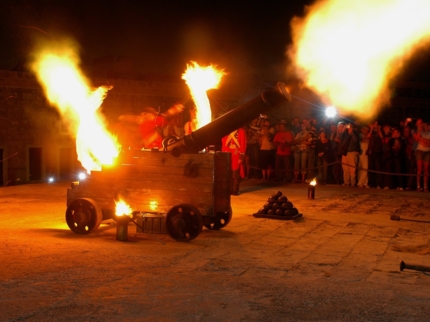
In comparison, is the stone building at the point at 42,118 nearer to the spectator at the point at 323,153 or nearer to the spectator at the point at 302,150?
the spectator at the point at 302,150

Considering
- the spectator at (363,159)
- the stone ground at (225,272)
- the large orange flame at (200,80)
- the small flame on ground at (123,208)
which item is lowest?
the stone ground at (225,272)

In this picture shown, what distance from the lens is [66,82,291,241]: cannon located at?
30.2 feet

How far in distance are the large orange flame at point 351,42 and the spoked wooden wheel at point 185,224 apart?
363 centimetres

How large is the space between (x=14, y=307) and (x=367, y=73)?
8419 millimetres

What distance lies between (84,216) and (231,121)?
8.92 feet

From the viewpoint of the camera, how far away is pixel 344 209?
1295 cm

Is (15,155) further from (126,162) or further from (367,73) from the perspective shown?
(367,73)

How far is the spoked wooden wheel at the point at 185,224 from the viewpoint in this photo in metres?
9.09

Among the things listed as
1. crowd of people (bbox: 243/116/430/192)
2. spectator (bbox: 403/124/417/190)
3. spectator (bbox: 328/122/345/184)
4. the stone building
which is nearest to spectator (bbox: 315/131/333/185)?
crowd of people (bbox: 243/116/430/192)

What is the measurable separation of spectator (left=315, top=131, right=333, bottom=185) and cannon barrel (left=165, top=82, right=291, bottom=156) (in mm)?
9347

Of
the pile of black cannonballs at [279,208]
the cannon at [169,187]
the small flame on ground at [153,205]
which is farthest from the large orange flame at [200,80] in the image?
the small flame on ground at [153,205]

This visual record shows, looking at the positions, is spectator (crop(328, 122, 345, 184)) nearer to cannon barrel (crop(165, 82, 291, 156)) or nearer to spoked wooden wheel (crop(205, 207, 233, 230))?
spoked wooden wheel (crop(205, 207, 233, 230))

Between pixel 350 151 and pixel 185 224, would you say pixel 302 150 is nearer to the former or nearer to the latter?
pixel 350 151

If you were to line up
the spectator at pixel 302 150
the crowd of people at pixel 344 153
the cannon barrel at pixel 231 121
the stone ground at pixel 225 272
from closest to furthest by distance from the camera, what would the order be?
the stone ground at pixel 225 272
the cannon barrel at pixel 231 121
the crowd of people at pixel 344 153
the spectator at pixel 302 150
